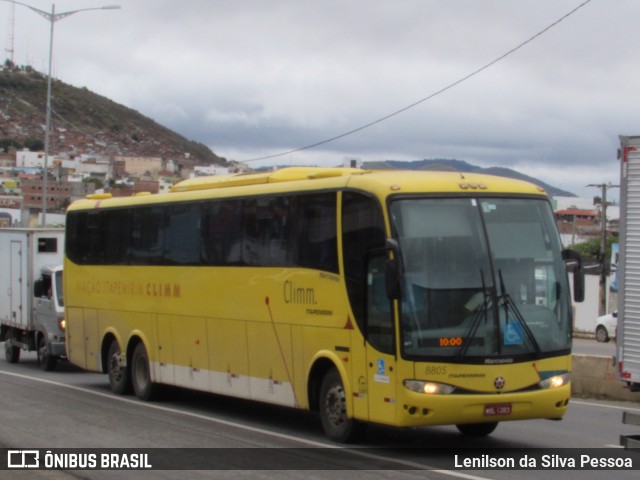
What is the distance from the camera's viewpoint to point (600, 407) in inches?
719

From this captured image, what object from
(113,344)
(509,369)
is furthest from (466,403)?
(113,344)

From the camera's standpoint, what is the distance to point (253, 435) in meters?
14.6

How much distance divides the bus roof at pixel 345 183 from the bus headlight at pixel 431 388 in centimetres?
226

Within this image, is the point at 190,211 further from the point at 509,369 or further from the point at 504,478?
the point at 504,478

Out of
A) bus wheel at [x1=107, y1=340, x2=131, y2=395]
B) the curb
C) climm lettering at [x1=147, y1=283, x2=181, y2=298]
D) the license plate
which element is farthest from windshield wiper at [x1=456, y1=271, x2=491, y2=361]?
bus wheel at [x1=107, y1=340, x2=131, y2=395]

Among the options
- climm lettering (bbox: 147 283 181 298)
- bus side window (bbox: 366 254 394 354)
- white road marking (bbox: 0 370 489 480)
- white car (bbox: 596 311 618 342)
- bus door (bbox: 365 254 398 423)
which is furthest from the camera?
white car (bbox: 596 311 618 342)

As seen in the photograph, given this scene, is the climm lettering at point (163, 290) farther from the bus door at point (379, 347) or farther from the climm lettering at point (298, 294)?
the bus door at point (379, 347)

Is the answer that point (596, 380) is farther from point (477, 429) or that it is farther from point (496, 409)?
point (496, 409)

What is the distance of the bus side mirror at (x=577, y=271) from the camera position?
1340 cm

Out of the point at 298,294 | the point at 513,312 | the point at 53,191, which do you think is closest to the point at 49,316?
the point at 298,294

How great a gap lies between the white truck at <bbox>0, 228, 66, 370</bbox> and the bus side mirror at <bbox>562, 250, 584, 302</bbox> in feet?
49.6

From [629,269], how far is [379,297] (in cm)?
317

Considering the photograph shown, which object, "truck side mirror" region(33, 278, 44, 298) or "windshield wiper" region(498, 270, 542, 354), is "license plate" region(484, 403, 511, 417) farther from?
"truck side mirror" region(33, 278, 44, 298)

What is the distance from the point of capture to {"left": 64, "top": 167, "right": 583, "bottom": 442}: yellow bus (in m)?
12.3
